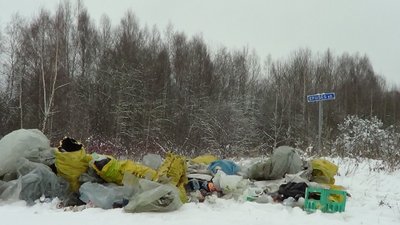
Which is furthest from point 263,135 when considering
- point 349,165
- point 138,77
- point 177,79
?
point 349,165

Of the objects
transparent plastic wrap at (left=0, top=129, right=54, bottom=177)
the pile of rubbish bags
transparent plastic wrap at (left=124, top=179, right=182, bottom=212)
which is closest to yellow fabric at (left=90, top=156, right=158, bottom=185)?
the pile of rubbish bags

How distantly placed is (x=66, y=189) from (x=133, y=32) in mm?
28300

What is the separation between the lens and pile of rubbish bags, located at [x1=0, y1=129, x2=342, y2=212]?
17.7 feet

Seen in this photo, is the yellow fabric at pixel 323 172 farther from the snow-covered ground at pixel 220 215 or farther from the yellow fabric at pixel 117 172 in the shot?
the yellow fabric at pixel 117 172

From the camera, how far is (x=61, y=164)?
20.2 ft

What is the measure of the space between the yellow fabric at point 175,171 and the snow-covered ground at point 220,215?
54 centimetres

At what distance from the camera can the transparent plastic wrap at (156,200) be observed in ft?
16.2

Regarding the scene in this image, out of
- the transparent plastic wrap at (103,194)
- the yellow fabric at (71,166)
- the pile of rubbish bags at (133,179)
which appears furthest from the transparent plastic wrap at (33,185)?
the transparent plastic wrap at (103,194)

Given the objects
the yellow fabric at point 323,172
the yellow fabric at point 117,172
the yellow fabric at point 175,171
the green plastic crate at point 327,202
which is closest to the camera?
the green plastic crate at point 327,202

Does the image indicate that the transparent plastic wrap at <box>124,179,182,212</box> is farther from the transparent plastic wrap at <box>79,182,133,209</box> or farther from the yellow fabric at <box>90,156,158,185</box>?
the yellow fabric at <box>90,156,158,185</box>

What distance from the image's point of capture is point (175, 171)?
5883mm

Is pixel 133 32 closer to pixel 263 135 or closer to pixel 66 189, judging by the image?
pixel 263 135

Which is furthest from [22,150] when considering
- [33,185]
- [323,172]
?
[323,172]

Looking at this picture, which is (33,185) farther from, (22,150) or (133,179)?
(133,179)
